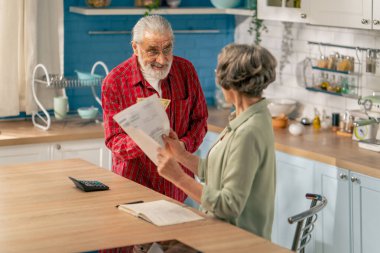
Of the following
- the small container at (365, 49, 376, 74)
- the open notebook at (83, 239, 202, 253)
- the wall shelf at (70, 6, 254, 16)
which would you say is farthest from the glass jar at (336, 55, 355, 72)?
the open notebook at (83, 239, 202, 253)

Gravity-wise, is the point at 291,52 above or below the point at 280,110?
above

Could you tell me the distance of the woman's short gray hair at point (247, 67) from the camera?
10.0ft

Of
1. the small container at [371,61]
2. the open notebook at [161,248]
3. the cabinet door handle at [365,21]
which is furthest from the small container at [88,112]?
the open notebook at [161,248]

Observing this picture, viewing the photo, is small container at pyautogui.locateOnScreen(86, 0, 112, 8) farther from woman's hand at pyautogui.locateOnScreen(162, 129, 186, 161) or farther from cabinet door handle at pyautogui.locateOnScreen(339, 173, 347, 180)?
woman's hand at pyautogui.locateOnScreen(162, 129, 186, 161)

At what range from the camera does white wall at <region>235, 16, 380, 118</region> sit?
5.45m

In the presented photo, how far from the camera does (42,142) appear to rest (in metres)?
5.65

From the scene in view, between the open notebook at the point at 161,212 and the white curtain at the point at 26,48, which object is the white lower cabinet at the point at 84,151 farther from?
the open notebook at the point at 161,212

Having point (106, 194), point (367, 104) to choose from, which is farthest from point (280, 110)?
point (106, 194)

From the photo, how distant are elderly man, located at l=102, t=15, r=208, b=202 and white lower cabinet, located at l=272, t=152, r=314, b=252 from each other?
0.88 metres

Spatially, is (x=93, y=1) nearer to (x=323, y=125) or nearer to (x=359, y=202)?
(x=323, y=125)

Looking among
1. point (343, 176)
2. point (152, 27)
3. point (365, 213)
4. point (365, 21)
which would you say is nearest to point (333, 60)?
point (365, 21)

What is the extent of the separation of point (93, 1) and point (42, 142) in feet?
3.70

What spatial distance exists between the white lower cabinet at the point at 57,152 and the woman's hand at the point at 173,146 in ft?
7.28

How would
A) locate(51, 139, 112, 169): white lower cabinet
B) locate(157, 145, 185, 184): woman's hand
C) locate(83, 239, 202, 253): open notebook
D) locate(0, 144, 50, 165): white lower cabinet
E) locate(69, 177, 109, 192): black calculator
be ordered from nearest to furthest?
locate(83, 239, 202, 253): open notebook → locate(157, 145, 185, 184): woman's hand → locate(69, 177, 109, 192): black calculator → locate(0, 144, 50, 165): white lower cabinet → locate(51, 139, 112, 169): white lower cabinet
